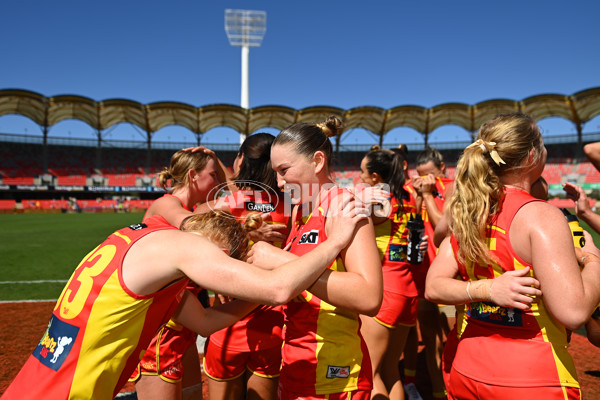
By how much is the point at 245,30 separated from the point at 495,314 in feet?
183

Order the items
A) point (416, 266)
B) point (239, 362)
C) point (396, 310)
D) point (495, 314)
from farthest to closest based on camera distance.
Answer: point (416, 266) → point (396, 310) → point (239, 362) → point (495, 314)

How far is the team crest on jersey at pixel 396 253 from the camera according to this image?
3.52m

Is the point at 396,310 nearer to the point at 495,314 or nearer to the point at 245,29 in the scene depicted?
the point at 495,314

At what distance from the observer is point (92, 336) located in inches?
59.6

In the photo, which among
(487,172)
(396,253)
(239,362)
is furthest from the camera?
(396,253)

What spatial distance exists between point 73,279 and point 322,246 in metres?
Answer: 1.13

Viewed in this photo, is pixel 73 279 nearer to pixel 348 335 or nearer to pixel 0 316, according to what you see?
pixel 348 335

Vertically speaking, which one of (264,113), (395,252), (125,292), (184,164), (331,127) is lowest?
(395,252)

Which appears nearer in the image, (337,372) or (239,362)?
(337,372)

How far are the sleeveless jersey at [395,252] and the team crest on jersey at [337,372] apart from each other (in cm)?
163

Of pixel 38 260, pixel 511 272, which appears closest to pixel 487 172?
pixel 511 272

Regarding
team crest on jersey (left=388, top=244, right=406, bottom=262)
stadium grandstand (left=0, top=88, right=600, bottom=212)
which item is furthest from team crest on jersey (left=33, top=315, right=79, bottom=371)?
stadium grandstand (left=0, top=88, right=600, bottom=212)

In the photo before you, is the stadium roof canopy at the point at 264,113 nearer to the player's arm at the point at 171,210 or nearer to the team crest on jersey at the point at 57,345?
the player's arm at the point at 171,210

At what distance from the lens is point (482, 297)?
1639 mm
